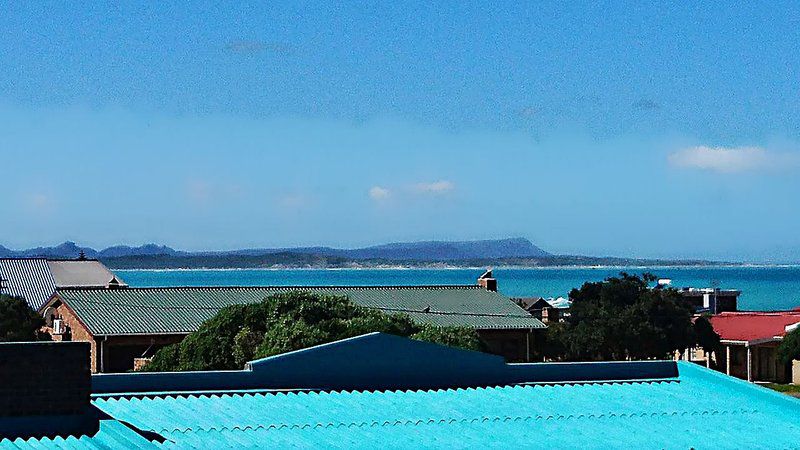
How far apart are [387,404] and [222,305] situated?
144 ft

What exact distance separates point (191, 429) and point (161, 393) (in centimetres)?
244

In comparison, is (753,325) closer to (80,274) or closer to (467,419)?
(80,274)

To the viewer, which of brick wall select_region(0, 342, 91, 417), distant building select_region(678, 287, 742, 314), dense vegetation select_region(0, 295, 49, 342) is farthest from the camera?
distant building select_region(678, 287, 742, 314)

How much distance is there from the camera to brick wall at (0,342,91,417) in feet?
49.4

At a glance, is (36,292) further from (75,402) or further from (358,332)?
(75,402)

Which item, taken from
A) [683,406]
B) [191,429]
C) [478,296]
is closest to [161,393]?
[191,429]

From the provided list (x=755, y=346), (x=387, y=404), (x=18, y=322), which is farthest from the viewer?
(x=755, y=346)

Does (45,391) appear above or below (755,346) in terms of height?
above

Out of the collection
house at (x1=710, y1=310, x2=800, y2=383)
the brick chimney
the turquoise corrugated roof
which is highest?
the brick chimney

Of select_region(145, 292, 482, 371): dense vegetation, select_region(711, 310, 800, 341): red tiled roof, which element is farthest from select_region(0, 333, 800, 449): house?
select_region(711, 310, 800, 341): red tiled roof

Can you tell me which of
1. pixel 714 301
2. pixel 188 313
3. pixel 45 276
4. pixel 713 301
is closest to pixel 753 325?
pixel 714 301

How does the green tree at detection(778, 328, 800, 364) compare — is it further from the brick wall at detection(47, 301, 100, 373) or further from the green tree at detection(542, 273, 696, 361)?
the brick wall at detection(47, 301, 100, 373)

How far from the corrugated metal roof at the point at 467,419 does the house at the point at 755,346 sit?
44.0 m

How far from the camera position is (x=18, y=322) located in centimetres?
5934
